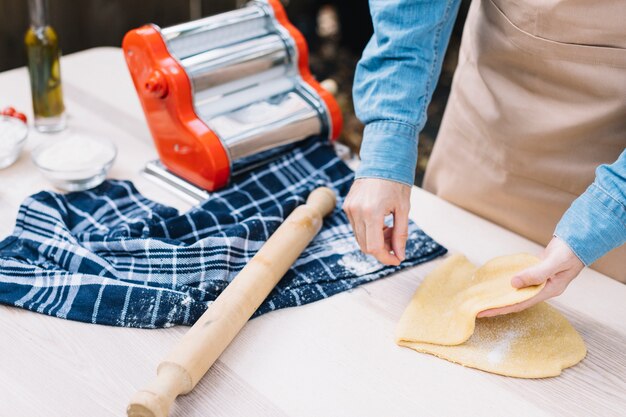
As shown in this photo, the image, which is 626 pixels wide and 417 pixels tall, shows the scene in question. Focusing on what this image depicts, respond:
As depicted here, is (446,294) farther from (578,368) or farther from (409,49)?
(409,49)

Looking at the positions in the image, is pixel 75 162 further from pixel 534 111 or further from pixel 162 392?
pixel 534 111

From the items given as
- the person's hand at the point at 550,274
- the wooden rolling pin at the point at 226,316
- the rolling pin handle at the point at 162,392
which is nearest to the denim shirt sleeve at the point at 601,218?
the person's hand at the point at 550,274

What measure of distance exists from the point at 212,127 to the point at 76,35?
2083mm

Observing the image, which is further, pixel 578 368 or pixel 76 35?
pixel 76 35

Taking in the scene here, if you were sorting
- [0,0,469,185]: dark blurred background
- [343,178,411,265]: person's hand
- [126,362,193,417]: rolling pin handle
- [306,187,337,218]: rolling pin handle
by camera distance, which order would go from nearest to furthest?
1. [126,362,193,417]: rolling pin handle
2. [343,178,411,265]: person's hand
3. [306,187,337,218]: rolling pin handle
4. [0,0,469,185]: dark blurred background

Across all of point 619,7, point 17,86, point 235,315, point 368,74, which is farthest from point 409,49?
point 17,86

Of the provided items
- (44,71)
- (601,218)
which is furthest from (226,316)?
(44,71)

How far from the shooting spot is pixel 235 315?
850 mm

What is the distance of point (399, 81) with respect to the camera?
978mm

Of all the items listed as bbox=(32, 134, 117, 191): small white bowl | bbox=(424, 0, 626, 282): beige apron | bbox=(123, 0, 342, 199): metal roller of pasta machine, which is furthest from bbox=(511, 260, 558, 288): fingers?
bbox=(32, 134, 117, 191): small white bowl

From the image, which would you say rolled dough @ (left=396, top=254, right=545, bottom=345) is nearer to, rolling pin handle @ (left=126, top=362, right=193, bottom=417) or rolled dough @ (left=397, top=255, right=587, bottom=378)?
rolled dough @ (left=397, top=255, right=587, bottom=378)

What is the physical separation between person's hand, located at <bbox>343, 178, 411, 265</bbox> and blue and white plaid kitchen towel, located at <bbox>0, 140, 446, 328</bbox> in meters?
0.06

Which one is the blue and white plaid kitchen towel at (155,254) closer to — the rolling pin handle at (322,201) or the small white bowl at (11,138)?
the rolling pin handle at (322,201)

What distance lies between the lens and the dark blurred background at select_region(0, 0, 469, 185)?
2.77m
